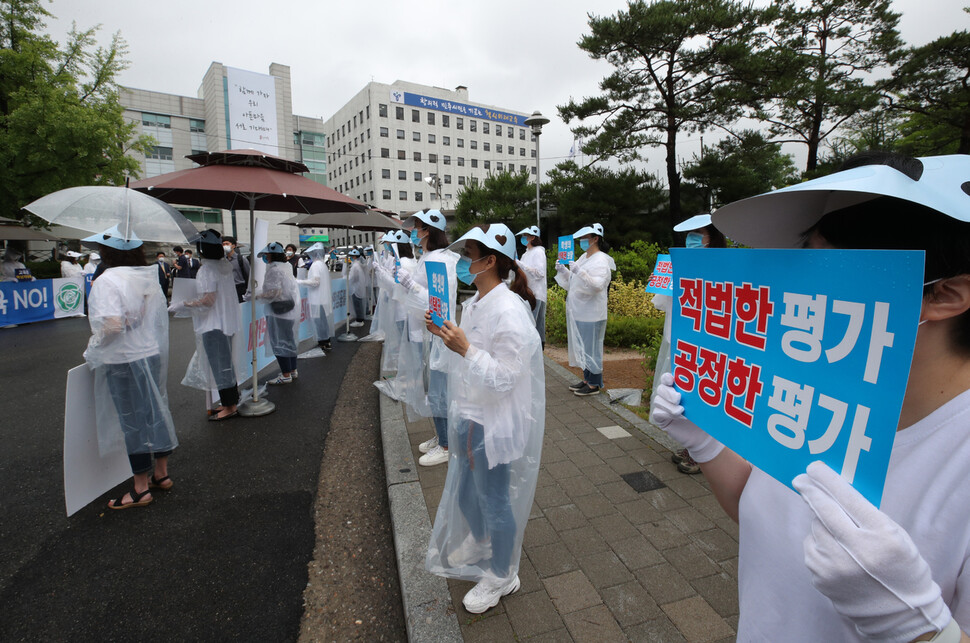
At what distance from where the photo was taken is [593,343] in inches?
215

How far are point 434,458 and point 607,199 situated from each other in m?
16.0

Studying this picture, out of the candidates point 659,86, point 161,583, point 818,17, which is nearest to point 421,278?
point 161,583

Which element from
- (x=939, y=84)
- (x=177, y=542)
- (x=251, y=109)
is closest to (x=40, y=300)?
(x=177, y=542)

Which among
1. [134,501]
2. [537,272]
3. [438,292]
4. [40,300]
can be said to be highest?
[537,272]

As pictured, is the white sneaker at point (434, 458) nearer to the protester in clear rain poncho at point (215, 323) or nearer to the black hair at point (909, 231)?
the protester in clear rain poncho at point (215, 323)

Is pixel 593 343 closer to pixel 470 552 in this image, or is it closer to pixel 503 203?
pixel 470 552

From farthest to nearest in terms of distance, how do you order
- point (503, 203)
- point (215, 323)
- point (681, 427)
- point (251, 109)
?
point (251, 109)
point (503, 203)
point (215, 323)
point (681, 427)

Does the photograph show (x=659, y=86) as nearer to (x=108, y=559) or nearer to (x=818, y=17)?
(x=818, y=17)

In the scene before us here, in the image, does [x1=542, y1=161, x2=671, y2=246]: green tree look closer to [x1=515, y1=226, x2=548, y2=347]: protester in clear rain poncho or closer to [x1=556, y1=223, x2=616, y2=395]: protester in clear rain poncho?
[x1=515, y1=226, x2=548, y2=347]: protester in clear rain poncho

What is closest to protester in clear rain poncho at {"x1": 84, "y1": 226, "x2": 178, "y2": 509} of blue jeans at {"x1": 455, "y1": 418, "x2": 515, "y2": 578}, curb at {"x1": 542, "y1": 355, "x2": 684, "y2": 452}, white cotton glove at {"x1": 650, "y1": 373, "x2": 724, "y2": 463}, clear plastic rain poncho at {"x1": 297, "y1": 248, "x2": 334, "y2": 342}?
blue jeans at {"x1": 455, "y1": 418, "x2": 515, "y2": 578}

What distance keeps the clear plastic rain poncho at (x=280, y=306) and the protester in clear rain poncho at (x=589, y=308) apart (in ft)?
12.5

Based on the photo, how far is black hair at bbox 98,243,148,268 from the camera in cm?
323

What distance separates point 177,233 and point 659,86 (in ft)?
55.0

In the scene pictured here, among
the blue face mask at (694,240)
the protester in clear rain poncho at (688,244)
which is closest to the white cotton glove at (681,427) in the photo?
the protester in clear rain poncho at (688,244)
